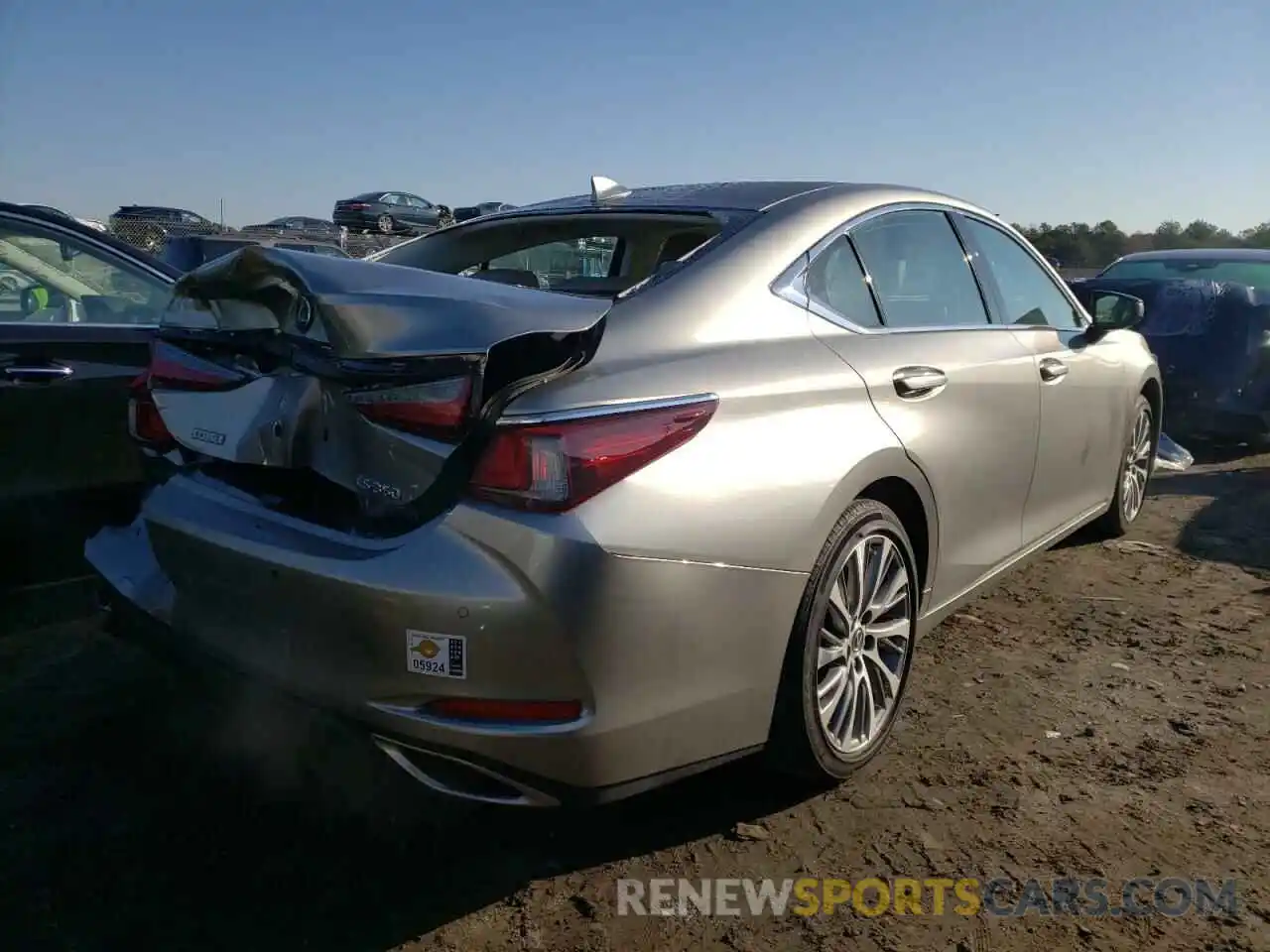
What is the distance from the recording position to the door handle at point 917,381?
301 centimetres

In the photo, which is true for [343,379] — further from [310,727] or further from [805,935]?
[805,935]

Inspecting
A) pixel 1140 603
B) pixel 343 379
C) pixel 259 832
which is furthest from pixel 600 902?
pixel 1140 603

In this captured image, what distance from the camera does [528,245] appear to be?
149 inches

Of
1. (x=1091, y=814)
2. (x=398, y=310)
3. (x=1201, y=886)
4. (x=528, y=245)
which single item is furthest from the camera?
(x=528, y=245)

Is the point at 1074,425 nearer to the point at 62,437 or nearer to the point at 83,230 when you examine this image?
the point at 62,437

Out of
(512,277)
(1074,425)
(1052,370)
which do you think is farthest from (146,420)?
(1074,425)

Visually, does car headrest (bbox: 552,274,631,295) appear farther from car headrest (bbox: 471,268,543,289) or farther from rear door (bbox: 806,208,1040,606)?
rear door (bbox: 806,208,1040,606)

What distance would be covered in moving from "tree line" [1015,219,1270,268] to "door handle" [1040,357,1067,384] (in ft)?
94.0

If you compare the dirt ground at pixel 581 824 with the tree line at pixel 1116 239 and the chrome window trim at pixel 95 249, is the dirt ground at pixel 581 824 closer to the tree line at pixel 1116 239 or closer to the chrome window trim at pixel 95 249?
the chrome window trim at pixel 95 249

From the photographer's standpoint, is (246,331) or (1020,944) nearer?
(1020,944)

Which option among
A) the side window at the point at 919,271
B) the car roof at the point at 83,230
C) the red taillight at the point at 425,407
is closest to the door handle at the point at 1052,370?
the side window at the point at 919,271

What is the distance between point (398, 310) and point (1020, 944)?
1.91 metres

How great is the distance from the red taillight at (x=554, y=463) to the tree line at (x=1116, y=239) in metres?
31.1

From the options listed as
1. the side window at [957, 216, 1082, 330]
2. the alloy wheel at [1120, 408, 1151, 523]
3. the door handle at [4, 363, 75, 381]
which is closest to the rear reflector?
the side window at [957, 216, 1082, 330]
